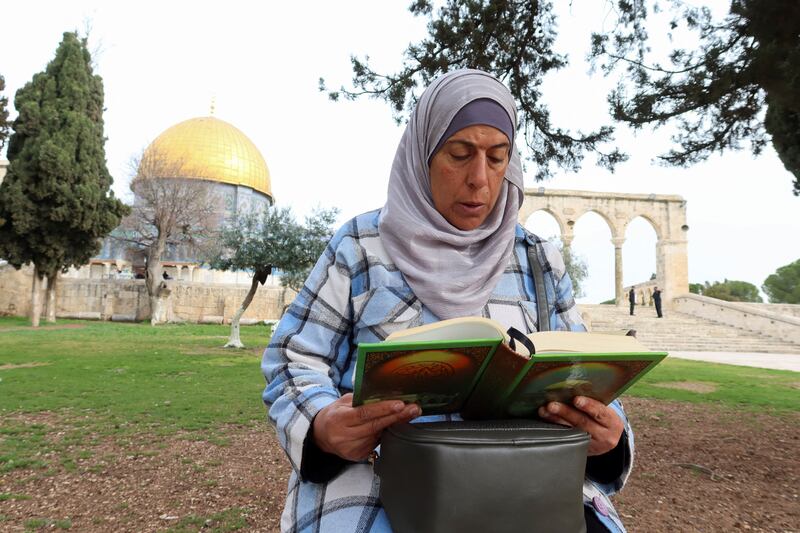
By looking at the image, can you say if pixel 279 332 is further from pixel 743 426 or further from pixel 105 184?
pixel 105 184

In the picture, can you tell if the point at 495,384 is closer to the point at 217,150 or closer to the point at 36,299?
the point at 36,299

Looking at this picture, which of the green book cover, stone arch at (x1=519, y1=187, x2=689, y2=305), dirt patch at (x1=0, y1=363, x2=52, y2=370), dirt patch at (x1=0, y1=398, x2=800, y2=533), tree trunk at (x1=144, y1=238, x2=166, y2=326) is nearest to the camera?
the green book cover

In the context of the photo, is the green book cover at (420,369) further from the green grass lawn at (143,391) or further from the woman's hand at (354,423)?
the green grass lawn at (143,391)

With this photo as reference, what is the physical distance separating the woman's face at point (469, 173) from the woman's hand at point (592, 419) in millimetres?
585

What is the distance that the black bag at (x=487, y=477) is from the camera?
92cm

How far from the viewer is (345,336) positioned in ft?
4.65

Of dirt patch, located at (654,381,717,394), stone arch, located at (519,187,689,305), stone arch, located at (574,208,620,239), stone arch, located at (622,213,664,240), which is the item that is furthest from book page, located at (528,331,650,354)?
stone arch, located at (622,213,664,240)

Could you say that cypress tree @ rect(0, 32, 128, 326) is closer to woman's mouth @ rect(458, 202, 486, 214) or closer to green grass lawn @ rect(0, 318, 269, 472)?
green grass lawn @ rect(0, 318, 269, 472)

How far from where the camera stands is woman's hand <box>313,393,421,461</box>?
104 centimetres

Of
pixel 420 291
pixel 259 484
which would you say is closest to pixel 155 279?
pixel 259 484

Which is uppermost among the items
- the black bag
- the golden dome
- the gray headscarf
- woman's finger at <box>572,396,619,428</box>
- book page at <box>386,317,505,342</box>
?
the golden dome

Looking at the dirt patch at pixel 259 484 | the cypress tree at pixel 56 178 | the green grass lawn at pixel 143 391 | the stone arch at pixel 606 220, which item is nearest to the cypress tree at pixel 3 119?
the cypress tree at pixel 56 178

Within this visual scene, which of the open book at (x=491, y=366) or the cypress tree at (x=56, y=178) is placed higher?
the cypress tree at (x=56, y=178)

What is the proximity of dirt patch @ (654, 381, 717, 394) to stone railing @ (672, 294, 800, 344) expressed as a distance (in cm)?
1179
